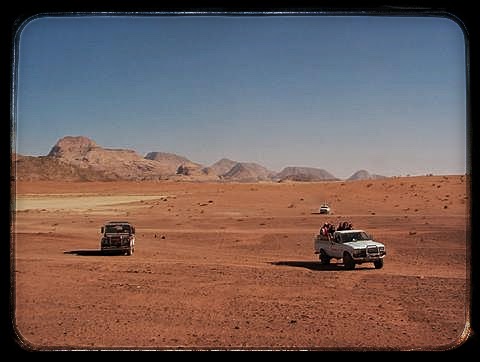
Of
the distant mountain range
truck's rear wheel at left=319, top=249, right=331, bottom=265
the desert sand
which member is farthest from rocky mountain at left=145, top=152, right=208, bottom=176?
truck's rear wheel at left=319, top=249, right=331, bottom=265

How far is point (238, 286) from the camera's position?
1220 centimetres

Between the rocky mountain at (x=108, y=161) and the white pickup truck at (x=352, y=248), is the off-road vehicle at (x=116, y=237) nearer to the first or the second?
the white pickup truck at (x=352, y=248)

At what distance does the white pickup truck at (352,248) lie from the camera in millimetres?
13789

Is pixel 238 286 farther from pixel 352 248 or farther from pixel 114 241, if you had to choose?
pixel 114 241

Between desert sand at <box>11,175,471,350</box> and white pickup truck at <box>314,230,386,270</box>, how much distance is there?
35 cm

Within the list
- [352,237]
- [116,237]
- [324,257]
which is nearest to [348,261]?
[352,237]

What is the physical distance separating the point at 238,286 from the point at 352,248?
10.7ft

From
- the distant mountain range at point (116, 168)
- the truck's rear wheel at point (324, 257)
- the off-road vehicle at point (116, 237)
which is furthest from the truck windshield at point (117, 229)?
the distant mountain range at point (116, 168)

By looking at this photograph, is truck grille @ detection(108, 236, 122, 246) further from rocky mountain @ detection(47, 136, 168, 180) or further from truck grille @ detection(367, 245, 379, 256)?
rocky mountain @ detection(47, 136, 168, 180)

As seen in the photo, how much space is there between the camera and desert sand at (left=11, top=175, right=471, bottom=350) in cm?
707
